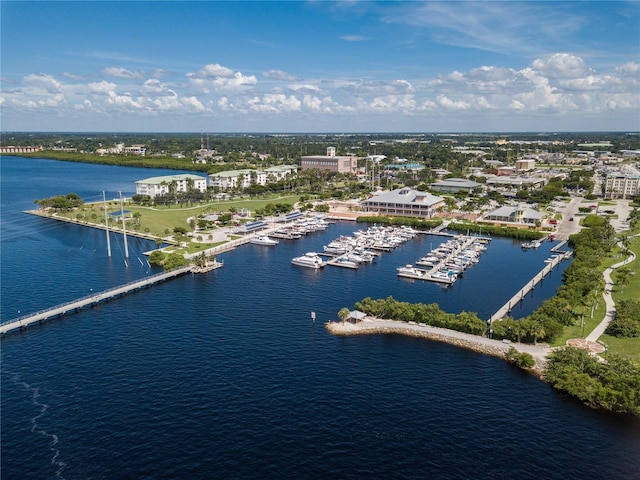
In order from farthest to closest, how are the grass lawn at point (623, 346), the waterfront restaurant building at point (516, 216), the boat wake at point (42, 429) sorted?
1. the waterfront restaurant building at point (516, 216)
2. the grass lawn at point (623, 346)
3. the boat wake at point (42, 429)

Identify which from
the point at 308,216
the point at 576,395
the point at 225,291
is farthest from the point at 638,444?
the point at 308,216

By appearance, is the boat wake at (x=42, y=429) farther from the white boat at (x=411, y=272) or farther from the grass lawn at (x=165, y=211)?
the grass lawn at (x=165, y=211)

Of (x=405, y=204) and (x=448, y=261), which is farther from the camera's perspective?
(x=405, y=204)

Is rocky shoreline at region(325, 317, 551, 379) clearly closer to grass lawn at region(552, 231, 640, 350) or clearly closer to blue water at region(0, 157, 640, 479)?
blue water at region(0, 157, 640, 479)

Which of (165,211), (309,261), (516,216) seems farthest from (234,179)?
(309,261)

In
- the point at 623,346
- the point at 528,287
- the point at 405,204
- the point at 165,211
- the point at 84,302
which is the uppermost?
the point at 405,204

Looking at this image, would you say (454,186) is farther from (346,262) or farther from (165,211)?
(165,211)

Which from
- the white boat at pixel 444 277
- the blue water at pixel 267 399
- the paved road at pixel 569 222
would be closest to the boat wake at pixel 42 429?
the blue water at pixel 267 399
